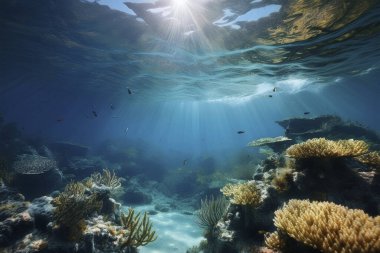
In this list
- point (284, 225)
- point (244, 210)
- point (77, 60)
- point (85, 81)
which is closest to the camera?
point (284, 225)

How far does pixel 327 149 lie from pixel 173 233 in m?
9.13

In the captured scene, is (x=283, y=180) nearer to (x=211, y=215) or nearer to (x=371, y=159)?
(x=371, y=159)

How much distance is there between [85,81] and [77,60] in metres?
10.4

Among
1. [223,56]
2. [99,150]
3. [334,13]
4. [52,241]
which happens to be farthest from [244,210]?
[99,150]

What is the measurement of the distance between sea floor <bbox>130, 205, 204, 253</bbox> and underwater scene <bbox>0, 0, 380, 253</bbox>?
95 mm

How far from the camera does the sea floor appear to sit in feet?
34.9

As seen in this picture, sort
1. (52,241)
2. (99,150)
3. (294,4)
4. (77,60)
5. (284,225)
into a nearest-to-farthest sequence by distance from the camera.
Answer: (284,225), (52,241), (294,4), (77,60), (99,150)

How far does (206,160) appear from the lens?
113 feet

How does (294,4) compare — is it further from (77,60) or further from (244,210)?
(77,60)

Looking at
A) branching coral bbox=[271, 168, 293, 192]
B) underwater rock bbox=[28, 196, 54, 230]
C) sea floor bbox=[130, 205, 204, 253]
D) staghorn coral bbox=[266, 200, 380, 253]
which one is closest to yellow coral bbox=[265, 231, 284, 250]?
staghorn coral bbox=[266, 200, 380, 253]

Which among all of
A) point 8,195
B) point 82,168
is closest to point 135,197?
point 82,168

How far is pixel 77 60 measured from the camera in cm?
2359

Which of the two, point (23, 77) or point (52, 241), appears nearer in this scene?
point (52, 241)

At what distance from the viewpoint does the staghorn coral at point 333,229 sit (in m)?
3.29
